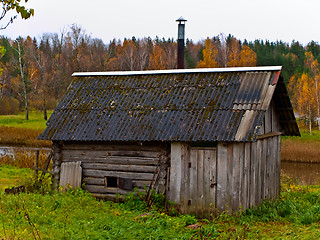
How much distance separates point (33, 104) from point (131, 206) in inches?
1719

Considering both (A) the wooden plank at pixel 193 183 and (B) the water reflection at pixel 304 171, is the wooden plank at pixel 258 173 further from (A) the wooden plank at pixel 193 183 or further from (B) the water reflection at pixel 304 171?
(B) the water reflection at pixel 304 171

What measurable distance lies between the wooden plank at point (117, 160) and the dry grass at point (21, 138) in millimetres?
18751

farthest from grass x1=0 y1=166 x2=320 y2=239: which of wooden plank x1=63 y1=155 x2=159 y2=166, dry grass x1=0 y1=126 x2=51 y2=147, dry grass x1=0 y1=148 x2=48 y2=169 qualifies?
dry grass x1=0 y1=126 x2=51 y2=147

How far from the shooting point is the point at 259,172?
12.8 meters

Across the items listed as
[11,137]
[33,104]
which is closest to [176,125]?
[11,137]

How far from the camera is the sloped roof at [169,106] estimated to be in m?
12.0

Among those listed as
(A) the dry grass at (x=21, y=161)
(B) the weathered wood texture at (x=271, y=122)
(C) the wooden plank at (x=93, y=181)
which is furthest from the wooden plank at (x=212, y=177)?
(A) the dry grass at (x=21, y=161)

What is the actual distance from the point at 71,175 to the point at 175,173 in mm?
3517

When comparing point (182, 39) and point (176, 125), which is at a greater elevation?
point (182, 39)

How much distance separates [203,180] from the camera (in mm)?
11984

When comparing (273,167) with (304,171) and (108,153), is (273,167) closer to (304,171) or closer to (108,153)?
(108,153)

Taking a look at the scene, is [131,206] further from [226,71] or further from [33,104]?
[33,104]

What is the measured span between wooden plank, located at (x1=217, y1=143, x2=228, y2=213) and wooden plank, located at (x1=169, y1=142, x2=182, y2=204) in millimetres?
1154

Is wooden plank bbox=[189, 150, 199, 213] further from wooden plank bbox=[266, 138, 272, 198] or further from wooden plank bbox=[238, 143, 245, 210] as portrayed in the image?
wooden plank bbox=[266, 138, 272, 198]
